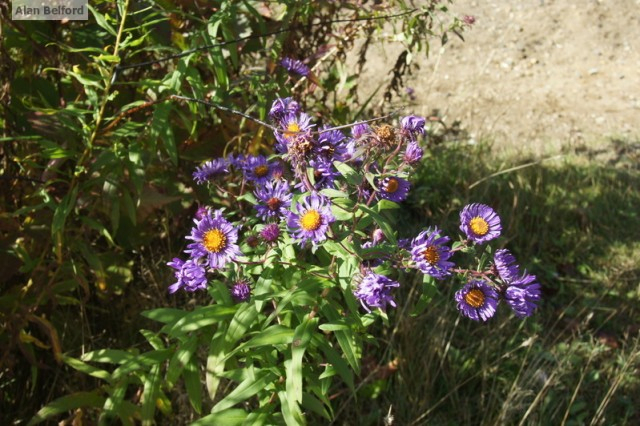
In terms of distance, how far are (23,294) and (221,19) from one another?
3.18 feet

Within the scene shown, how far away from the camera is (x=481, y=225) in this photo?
1641 millimetres

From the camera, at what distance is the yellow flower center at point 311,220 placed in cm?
149

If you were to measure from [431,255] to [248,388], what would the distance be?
52 cm

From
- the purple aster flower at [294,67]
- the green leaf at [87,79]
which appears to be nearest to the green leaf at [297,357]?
the green leaf at [87,79]

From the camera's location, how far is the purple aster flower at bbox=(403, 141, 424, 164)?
5.24ft

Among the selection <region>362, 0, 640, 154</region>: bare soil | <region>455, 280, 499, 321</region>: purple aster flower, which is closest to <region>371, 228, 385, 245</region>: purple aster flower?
<region>455, 280, 499, 321</region>: purple aster flower

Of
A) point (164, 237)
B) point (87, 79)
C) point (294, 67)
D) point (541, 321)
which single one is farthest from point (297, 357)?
point (541, 321)

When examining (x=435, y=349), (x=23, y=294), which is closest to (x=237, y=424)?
(x=23, y=294)

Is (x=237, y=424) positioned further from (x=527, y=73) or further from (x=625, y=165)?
(x=527, y=73)

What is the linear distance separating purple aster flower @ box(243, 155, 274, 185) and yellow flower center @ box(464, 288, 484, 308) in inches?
22.3

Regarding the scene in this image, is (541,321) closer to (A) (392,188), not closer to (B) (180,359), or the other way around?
(A) (392,188)

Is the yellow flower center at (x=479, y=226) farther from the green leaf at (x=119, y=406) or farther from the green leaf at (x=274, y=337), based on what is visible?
the green leaf at (x=119, y=406)

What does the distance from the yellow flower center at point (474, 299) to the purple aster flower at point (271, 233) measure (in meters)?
0.45

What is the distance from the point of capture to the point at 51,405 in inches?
73.0
